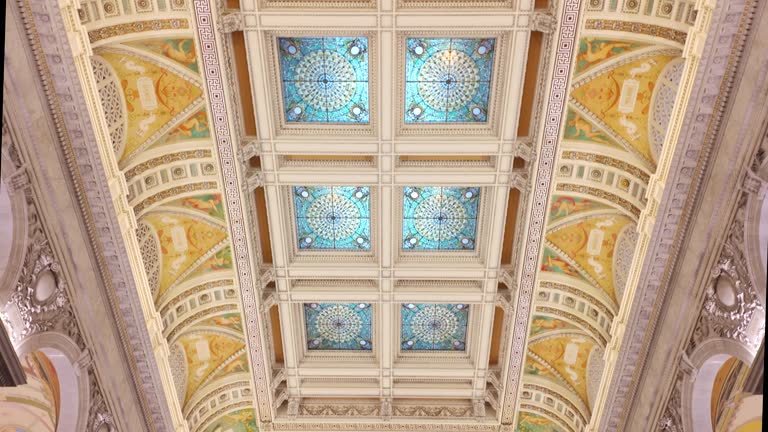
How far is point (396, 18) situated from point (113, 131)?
4840 millimetres

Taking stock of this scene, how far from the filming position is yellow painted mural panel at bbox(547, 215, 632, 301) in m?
13.4

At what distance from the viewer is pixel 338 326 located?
16.1 metres

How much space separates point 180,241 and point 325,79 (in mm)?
4476

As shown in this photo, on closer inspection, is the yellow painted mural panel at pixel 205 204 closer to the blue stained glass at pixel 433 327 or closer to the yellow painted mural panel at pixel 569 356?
the blue stained glass at pixel 433 327

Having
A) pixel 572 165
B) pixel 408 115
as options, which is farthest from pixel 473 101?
pixel 572 165

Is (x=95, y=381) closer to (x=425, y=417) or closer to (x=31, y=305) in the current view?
(x=31, y=305)

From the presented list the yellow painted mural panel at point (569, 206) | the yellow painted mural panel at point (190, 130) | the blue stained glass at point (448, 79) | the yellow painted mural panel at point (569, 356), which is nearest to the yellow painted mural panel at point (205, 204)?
the yellow painted mural panel at point (190, 130)

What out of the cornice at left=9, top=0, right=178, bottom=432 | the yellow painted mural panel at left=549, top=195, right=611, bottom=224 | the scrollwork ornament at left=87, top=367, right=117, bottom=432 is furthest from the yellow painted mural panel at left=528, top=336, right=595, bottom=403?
the scrollwork ornament at left=87, top=367, right=117, bottom=432

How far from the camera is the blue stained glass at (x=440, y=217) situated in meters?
13.6

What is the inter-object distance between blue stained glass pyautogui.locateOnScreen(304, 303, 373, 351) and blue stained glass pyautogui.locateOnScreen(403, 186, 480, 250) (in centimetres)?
225

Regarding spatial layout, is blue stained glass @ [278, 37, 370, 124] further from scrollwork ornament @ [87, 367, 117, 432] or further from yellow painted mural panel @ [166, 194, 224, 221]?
scrollwork ornament @ [87, 367, 117, 432]

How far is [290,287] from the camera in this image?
48.4ft

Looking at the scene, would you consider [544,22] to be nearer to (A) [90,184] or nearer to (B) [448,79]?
(B) [448,79]

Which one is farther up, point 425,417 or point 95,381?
point 95,381
